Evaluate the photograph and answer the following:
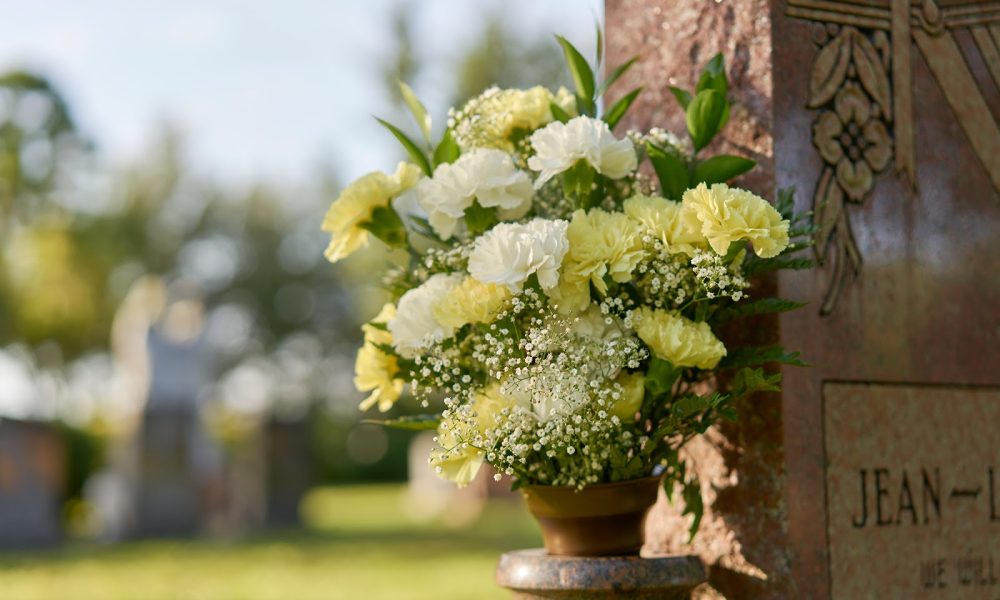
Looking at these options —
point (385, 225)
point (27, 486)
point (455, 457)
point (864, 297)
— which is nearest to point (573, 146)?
point (385, 225)

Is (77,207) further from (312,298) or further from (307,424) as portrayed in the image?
(307,424)

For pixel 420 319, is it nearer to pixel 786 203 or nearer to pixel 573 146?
pixel 573 146

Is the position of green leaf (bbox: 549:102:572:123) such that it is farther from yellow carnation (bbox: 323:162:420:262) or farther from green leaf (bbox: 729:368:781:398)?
green leaf (bbox: 729:368:781:398)

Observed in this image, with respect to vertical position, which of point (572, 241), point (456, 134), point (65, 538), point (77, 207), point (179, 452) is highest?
point (77, 207)

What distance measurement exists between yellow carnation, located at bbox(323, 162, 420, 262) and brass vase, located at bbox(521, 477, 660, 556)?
789 millimetres

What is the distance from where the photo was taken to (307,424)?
14164 mm

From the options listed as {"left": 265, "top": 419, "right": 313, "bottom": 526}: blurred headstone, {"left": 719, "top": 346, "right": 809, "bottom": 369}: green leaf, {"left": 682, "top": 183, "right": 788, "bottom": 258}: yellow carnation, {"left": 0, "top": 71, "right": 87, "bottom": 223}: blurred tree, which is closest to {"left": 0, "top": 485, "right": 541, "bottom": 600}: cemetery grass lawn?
{"left": 265, "top": 419, "right": 313, "bottom": 526}: blurred headstone

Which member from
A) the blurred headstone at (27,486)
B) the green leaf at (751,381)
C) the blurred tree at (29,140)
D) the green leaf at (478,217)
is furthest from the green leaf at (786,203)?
the blurred tree at (29,140)

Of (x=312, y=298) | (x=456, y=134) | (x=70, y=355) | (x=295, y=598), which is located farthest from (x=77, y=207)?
(x=456, y=134)

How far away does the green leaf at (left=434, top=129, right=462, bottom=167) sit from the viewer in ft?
9.24

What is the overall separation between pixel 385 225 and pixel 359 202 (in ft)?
0.33

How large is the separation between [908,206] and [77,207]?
2923 cm

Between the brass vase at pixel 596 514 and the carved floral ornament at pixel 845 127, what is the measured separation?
797 millimetres

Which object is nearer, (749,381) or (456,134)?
(749,381)
